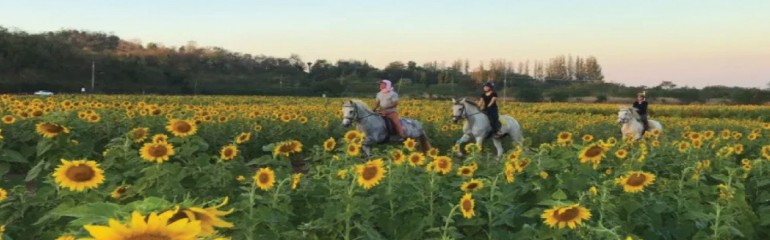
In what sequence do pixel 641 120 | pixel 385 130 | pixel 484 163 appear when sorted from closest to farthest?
pixel 484 163, pixel 385 130, pixel 641 120

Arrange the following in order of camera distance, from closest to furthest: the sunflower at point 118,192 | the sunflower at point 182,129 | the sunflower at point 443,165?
1. the sunflower at point 118,192
2. the sunflower at point 443,165
3. the sunflower at point 182,129

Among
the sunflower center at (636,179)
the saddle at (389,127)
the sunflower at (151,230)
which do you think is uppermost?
the sunflower at (151,230)

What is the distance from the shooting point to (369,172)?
12.0 feet

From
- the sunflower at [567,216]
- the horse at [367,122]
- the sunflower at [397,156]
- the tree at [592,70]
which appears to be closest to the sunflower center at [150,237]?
the sunflower at [567,216]

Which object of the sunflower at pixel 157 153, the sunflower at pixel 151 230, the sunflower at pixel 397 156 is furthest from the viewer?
the sunflower at pixel 397 156

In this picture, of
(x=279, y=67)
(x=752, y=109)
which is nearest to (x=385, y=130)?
(x=752, y=109)

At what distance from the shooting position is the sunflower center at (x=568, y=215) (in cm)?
260

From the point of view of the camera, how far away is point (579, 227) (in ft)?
8.93

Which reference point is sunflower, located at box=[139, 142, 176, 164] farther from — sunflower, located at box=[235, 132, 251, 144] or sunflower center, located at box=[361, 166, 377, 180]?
sunflower, located at box=[235, 132, 251, 144]

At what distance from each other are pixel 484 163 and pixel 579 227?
2.90 meters

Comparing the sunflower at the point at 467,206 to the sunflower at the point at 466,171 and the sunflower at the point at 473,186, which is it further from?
the sunflower at the point at 466,171

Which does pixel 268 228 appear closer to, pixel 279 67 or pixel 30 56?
pixel 30 56

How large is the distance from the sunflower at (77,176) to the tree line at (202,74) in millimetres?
39106

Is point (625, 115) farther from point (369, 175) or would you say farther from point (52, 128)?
point (52, 128)
